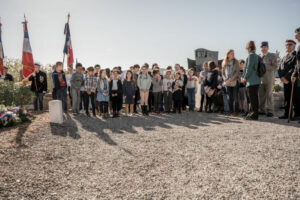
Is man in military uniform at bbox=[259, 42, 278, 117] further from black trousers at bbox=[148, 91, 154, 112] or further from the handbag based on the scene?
black trousers at bbox=[148, 91, 154, 112]

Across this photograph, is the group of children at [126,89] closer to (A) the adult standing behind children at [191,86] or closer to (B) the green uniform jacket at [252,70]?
(A) the adult standing behind children at [191,86]

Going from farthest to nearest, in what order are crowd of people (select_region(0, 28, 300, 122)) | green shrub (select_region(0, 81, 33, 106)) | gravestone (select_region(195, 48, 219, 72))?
gravestone (select_region(195, 48, 219, 72))
green shrub (select_region(0, 81, 33, 106))
crowd of people (select_region(0, 28, 300, 122))

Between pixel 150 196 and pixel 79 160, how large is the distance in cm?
164

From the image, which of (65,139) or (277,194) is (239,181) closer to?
(277,194)

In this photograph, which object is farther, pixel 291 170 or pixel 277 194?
pixel 291 170

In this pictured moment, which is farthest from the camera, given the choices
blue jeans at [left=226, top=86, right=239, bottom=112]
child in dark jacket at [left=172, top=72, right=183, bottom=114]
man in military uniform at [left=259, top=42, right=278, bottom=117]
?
child in dark jacket at [left=172, top=72, right=183, bottom=114]

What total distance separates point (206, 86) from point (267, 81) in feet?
7.06

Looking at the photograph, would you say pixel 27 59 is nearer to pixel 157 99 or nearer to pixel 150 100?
pixel 150 100

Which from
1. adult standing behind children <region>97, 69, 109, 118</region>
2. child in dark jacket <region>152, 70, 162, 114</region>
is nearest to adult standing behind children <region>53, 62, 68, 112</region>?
adult standing behind children <region>97, 69, 109, 118</region>

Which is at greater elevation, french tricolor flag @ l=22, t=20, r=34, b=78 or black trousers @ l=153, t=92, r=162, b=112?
Result: french tricolor flag @ l=22, t=20, r=34, b=78

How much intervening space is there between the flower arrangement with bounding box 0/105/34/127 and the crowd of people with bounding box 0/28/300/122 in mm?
2242

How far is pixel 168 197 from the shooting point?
2230 mm

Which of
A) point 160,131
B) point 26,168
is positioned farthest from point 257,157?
point 26,168

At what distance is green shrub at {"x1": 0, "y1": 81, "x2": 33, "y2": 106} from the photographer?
7.82 meters
